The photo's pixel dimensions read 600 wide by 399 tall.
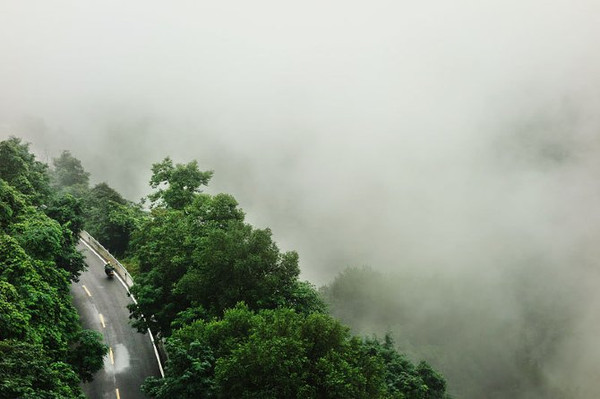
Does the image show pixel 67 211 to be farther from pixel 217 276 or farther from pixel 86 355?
pixel 217 276

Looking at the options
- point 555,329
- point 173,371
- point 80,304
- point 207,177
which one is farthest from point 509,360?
point 173,371

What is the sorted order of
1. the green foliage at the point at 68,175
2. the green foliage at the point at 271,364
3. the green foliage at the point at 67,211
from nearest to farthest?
the green foliage at the point at 271,364, the green foliage at the point at 67,211, the green foliage at the point at 68,175

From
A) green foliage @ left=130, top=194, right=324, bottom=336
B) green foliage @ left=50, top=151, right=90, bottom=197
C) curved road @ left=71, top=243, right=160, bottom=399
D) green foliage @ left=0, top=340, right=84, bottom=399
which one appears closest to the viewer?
A: green foliage @ left=0, top=340, right=84, bottom=399

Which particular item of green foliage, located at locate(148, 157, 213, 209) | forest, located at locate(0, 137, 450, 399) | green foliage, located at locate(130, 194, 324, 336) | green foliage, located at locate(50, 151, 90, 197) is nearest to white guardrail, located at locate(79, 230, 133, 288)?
forest, located at locate(0, 137, 450, 399)

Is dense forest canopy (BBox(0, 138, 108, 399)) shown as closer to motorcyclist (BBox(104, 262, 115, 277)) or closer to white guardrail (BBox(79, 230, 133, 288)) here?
white guardrail (BBox(79, 230, 133, 288))

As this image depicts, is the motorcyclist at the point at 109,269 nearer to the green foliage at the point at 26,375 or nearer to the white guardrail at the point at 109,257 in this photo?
the white guardrail at the point at 109,257

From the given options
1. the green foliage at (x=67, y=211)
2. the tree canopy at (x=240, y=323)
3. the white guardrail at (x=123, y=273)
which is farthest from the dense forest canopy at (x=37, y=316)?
the white guardrail at (x=123, y=273)

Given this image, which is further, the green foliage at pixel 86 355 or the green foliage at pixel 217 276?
the green foliage at pixel 217 276
